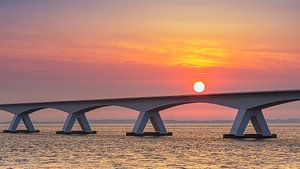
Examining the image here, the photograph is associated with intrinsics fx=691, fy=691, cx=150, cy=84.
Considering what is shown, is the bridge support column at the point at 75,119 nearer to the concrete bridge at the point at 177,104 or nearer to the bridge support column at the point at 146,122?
the concrete bridge at the point at 177,104

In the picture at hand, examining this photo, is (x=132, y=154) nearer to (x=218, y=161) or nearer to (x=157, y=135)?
(x=218, y=161)

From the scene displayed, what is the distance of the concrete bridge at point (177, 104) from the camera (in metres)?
86.3

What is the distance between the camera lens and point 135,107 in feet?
354

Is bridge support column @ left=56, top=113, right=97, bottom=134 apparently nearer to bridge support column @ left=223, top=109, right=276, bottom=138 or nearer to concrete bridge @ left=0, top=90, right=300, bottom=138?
concrete bridge @ left=0, top=90, right=300, bottom=138

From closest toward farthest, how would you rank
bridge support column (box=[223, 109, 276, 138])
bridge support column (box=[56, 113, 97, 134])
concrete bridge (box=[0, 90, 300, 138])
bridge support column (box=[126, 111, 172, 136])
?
concrete bridge (box=[0, 90, 300, 138]), bridge support column (box=[223, 109, 276, 138]), bridge support column (box=[126, 111, 172, 136]), bridge support column (box=[56, 113, 97, 134])

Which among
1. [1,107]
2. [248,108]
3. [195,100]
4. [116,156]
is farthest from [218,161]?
[1,107]

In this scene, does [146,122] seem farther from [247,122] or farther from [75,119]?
[75,119]

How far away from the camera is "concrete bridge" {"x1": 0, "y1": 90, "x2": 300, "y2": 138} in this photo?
8631 cm

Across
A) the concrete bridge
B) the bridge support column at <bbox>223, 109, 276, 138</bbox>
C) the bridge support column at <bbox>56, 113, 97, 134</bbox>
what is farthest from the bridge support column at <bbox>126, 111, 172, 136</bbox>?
the bridge support column at <bbox>56, 113, 97, 134</bbox>

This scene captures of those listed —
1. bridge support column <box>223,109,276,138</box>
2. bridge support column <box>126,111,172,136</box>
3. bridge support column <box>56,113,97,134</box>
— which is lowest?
bridge support column <box>223,109,276,138</box>

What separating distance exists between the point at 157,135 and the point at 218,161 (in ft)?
194

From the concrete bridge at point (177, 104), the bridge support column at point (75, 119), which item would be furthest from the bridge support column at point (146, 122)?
the bridge support column at point (75, 119)

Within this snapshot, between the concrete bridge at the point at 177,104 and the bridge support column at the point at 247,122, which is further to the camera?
the bridge support column at the point at 247,122

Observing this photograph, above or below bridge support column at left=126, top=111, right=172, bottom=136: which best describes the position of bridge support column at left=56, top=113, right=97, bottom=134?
above
